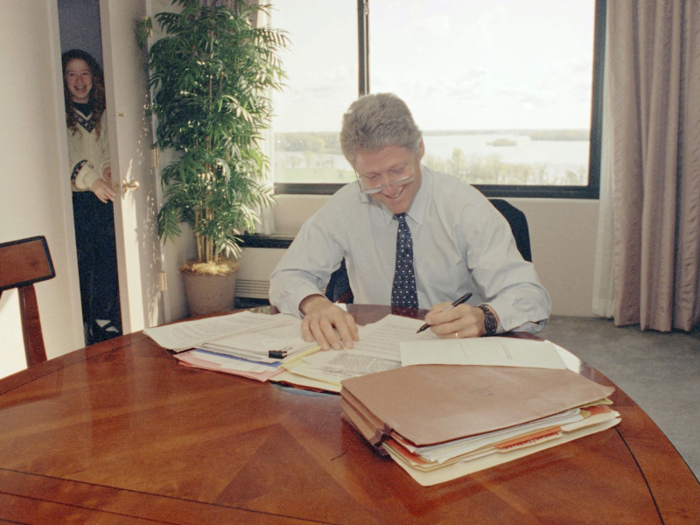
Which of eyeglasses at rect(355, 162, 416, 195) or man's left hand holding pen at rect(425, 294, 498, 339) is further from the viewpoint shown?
eyeglasses at rect(355, 162, 416, 195)

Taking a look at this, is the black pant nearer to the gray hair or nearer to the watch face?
the gray hair

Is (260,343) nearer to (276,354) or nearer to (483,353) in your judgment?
(276,354)

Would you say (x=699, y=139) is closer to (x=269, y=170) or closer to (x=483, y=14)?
(x=483, y=14)

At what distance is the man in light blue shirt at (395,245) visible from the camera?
1.16m

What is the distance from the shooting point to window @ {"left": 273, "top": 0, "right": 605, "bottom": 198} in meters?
3.41

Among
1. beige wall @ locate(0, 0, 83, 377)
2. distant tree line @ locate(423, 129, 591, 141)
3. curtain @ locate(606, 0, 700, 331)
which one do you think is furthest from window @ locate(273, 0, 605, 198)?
beige wall @ locate(0, 0, 83, 377)

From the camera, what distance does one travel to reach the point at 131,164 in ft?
9.61

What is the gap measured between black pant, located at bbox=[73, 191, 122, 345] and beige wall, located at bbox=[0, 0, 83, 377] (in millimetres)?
448

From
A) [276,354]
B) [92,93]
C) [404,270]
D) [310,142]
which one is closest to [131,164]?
[92,93]

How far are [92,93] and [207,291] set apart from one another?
51.7 inches

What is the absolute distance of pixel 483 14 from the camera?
3490mm

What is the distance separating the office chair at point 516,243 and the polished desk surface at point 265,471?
0.82 metres

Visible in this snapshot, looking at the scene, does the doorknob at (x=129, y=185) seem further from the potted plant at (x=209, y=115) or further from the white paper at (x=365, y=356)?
the white paper at (x=365, y=356)

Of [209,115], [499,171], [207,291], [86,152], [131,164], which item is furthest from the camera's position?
[499,171]
